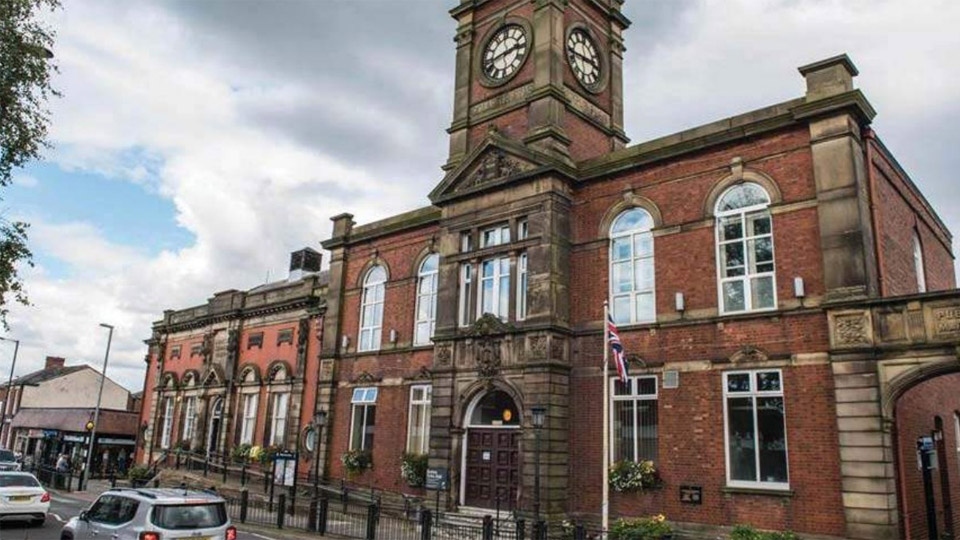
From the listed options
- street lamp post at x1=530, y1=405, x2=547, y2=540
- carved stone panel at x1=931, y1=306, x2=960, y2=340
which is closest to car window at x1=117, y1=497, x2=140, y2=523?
street lamp post at x1=530, y1=405, x2=547, y2=540

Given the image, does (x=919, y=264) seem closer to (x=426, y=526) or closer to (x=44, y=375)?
(x=426, y=526)

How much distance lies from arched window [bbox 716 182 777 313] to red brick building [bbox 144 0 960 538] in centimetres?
6

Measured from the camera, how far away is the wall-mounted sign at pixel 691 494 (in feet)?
55.9

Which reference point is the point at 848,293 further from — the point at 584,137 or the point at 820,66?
the point at 584,137

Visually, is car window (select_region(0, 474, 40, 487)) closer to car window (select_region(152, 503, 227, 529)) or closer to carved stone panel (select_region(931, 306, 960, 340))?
car window (select_region(152, 503, 227, 529))

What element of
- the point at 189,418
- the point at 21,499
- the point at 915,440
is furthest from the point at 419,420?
the point at 189,418

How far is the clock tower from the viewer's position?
2320 centimetres

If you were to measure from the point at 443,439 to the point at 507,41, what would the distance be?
560 inches

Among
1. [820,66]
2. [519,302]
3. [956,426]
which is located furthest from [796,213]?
[956,426]

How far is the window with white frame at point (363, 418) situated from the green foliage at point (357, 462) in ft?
1.51

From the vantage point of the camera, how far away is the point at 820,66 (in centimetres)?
1711

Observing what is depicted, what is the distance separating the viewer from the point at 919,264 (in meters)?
20.5

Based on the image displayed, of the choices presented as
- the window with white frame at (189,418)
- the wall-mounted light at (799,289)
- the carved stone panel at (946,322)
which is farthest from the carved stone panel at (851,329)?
the window with white frame at (189,418)

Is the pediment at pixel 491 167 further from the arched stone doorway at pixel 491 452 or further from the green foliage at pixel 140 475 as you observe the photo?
the green foliage at pixel 140 475
